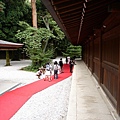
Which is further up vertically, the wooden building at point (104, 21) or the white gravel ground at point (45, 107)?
the wooden building at point (104, 21)

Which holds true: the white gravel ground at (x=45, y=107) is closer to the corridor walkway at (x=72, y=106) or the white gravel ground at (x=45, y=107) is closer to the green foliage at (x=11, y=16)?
the corridor walkway at (x=72, y=106)

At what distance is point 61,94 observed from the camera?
10.0 metres

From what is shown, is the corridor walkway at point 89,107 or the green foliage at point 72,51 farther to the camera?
the green foliage at point 72,51

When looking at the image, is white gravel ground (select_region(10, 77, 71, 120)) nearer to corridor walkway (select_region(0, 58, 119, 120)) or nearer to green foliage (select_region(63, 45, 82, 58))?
corridor walkway (select_region(0, 58, 119, 120))

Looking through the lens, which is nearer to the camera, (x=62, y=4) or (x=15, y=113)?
(x=62, y=4)

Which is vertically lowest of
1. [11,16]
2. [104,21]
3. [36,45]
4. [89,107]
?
[89,107]

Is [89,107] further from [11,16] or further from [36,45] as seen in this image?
[11,16]

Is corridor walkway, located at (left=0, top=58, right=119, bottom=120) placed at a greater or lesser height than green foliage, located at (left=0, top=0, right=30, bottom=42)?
lesser

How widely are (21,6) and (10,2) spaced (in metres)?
1.57

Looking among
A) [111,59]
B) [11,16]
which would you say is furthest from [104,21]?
[11,16]

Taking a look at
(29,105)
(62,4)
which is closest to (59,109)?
(29,105)

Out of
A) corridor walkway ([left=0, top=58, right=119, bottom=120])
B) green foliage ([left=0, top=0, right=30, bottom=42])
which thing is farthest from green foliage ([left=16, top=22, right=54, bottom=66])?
corridor walkway ([left=0, top=58, right=119, bottom=120])

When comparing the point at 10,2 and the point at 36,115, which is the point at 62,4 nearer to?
the point at 36,115

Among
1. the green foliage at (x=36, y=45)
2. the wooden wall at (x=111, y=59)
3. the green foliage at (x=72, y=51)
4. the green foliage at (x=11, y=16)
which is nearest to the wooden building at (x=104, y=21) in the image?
the wooden wall at (x=111, y=59)
